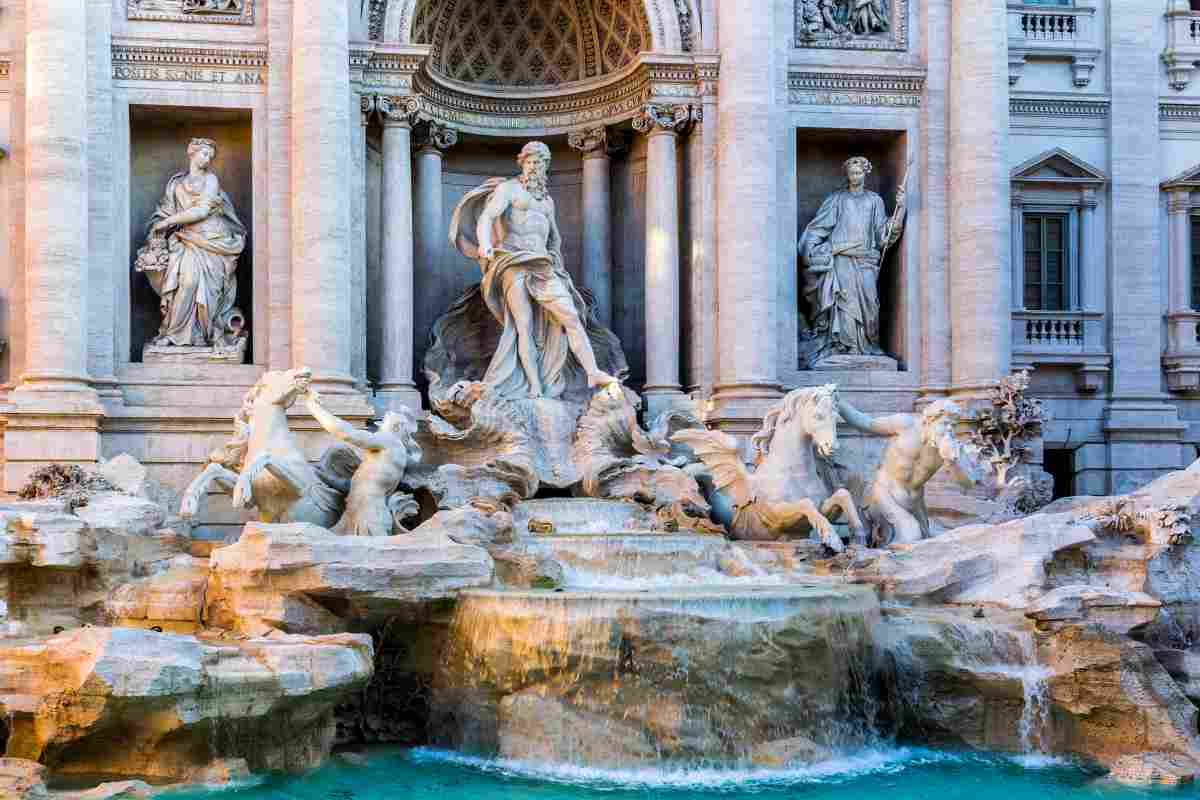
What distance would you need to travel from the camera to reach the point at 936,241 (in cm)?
2050

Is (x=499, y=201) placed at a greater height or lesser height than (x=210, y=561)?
greater

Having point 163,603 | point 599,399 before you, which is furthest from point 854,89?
point 163,603

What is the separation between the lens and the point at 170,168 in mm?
19875

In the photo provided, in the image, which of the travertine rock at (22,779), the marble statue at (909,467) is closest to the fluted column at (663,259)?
the marble statue at (909,467)

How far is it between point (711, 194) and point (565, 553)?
6889mm

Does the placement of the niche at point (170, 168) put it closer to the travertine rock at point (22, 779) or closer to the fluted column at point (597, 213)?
the fluted column at point (597, 213)

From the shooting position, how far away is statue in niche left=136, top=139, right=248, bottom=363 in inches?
745

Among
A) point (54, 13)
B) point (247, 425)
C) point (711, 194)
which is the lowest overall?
point (247, 425)

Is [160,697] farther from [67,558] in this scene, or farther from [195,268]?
[195,268]

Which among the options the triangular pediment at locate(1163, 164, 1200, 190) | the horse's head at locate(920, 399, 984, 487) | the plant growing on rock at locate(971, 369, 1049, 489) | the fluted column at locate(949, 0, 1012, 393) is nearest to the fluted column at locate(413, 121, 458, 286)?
the fluted column at locate(949, 0, 1012, 393)

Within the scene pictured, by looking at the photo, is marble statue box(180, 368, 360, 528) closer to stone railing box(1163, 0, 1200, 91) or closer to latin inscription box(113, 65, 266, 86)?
latin inscription box(113, 65, 266, 86)

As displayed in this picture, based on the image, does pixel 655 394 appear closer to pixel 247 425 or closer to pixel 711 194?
→ pixel 711 194

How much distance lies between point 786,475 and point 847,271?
491 centimetres

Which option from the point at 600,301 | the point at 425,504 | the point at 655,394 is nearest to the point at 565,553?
the point at 425,504
